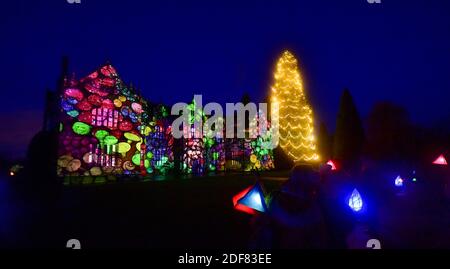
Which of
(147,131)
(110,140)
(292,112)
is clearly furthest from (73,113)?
(292,112)

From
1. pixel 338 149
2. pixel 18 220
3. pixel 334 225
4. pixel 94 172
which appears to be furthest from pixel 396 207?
pixel 94 172

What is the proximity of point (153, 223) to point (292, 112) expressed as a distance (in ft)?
108

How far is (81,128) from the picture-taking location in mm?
26375

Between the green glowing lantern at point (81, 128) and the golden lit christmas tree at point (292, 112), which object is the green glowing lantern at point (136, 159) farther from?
the golden lit christmas tree at point (292, 112)

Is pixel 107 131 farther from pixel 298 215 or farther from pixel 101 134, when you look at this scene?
pixel 298 215

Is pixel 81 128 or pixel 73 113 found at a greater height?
pixel 73 113

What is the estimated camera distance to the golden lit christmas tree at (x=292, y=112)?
3762 centimetres

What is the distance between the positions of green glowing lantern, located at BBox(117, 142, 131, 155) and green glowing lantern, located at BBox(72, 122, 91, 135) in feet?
10.5

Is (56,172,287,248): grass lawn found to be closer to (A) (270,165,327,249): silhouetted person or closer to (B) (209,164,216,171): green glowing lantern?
(A) (270,165,327,249): silhouetted person

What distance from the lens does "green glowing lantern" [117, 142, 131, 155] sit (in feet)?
93.2

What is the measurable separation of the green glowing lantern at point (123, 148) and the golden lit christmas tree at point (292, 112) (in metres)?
19.4
